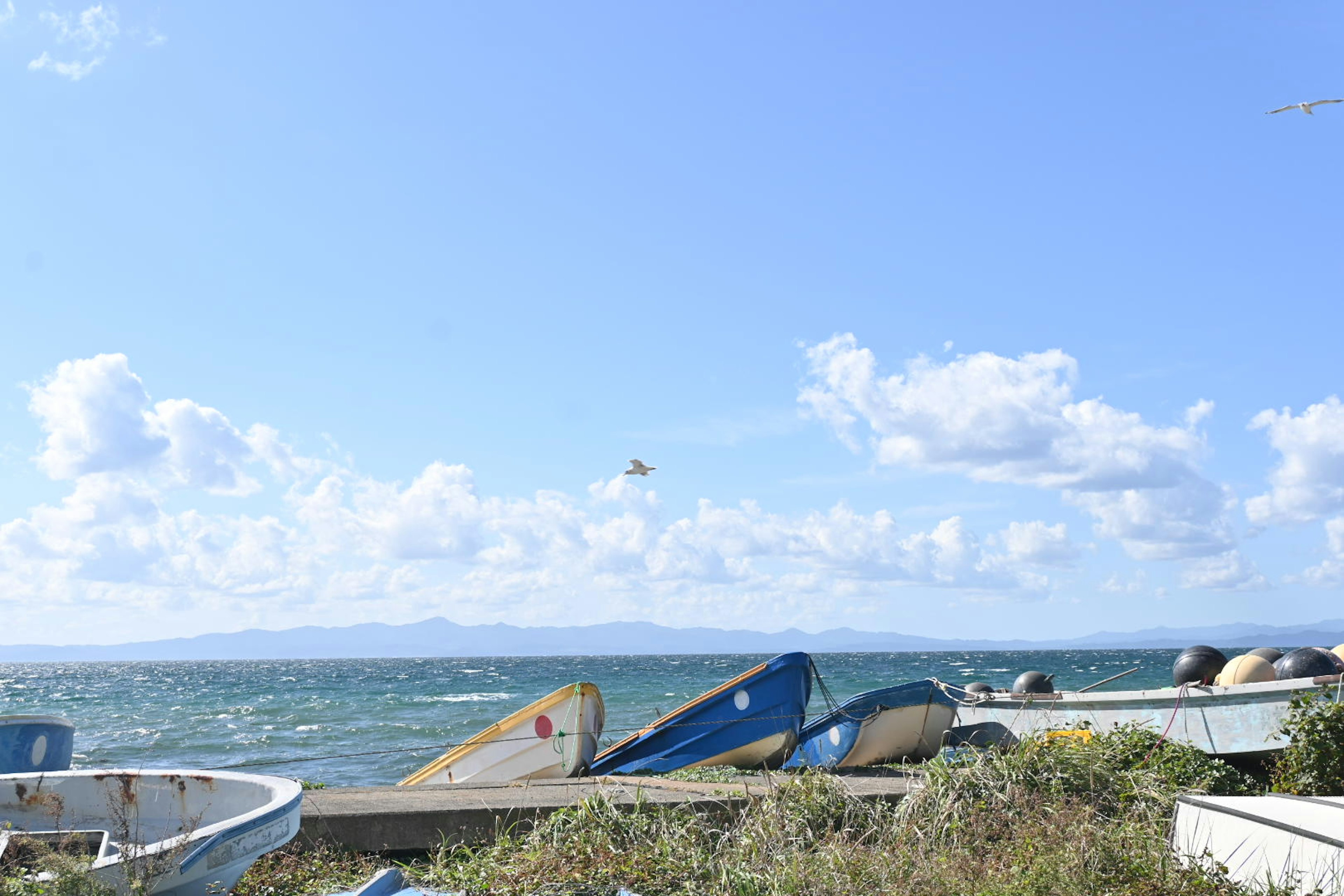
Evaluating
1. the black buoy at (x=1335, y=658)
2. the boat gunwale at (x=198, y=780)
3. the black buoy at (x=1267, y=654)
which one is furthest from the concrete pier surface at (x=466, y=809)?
the black buoy at (x=1267, y=654)

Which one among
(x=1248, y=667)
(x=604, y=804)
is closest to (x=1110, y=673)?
(x=1248, y=667)

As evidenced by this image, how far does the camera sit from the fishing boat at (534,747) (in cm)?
1320

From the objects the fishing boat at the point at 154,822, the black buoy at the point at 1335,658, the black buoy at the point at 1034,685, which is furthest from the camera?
the black buoy at the point at 1034,685

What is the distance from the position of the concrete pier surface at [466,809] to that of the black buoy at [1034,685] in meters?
5.85

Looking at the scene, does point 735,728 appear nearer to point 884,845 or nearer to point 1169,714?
point 1169,714

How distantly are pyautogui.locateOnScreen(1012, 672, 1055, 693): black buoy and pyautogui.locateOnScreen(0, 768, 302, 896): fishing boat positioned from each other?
33.5 feet

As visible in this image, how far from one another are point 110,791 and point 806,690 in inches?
295

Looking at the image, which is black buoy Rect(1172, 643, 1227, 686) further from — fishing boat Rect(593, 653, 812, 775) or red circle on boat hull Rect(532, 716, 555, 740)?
red circle on boat hull Rect(532, 716, 555, 740)

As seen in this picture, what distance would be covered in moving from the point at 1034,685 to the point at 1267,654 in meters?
3.24

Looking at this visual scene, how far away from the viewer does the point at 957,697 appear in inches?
557

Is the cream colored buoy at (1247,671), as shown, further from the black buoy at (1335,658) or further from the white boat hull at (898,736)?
the white boat hull at (898,736)

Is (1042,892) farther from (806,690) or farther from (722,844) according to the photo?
(806,690)

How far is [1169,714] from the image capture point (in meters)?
11.3

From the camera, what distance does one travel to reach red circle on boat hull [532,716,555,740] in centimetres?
1323
